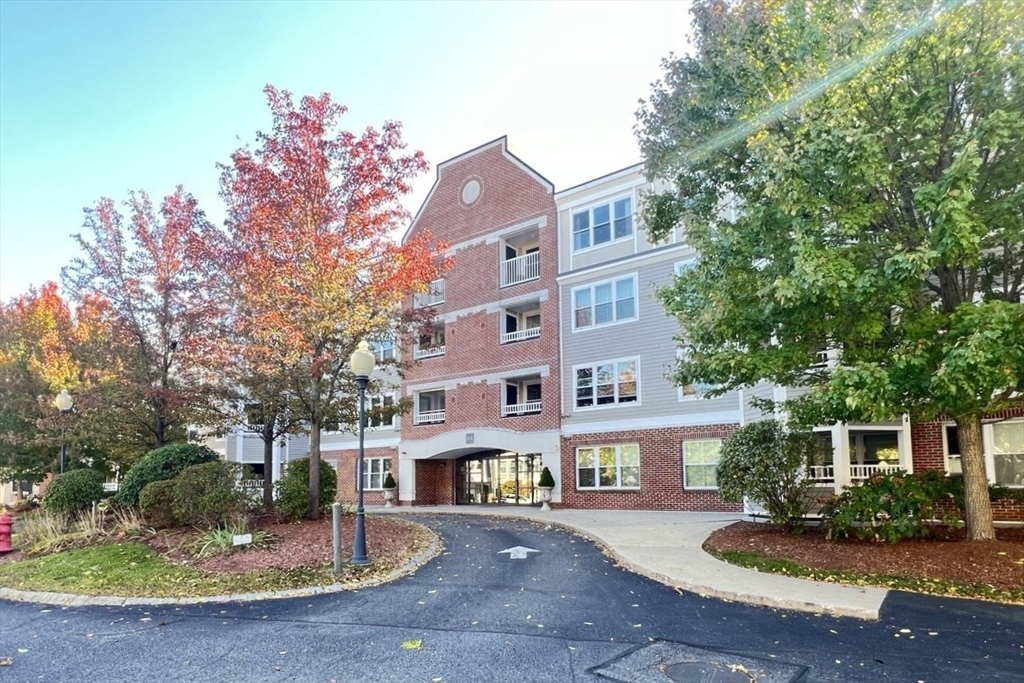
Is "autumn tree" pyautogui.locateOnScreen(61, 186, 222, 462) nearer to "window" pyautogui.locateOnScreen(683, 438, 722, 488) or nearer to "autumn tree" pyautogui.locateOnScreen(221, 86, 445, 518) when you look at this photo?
"autumn tree" pyautogui.locateOnScreen(221, 86, 445, 518)

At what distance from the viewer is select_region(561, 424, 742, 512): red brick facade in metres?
19.4

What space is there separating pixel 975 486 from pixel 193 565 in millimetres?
12424

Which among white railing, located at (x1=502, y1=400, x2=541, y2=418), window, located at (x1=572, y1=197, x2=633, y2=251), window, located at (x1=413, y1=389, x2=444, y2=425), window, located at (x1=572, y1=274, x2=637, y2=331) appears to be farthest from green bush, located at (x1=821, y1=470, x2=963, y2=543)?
window, located at (x1=413, y1=389, x2=444, y2=425)

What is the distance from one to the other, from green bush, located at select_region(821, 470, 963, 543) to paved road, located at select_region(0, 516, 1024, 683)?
2.66 meters

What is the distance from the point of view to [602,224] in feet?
74.3

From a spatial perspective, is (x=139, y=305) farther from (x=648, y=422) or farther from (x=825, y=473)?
(x=825, y=473)

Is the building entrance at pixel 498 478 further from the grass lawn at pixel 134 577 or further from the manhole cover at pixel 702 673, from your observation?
the manhole cover at pixel 702 673

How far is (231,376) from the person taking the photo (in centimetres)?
1335

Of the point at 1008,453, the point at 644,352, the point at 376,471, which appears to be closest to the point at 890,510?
the point at 1008,453

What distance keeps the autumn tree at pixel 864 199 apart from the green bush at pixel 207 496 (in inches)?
345

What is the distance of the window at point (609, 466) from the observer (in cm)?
2108

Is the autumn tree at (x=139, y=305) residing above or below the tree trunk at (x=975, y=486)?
above

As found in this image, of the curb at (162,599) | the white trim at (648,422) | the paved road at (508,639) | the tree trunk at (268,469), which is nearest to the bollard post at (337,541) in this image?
the curb at (162,599)

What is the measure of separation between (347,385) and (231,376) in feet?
7.99
